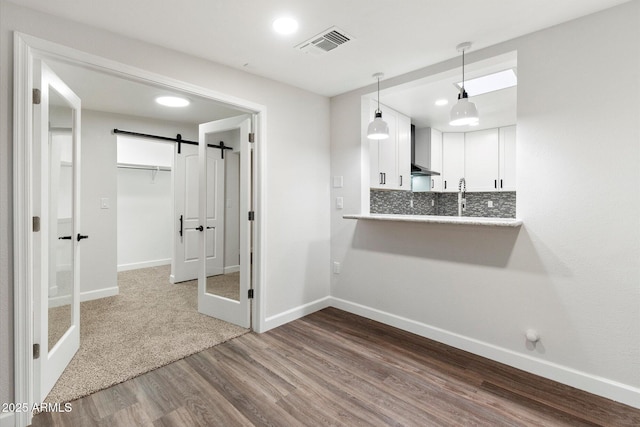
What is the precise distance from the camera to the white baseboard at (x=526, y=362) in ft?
6.26

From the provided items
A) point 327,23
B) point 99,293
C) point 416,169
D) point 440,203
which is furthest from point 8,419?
point 440,203

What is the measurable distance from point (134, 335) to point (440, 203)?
17.0 feet

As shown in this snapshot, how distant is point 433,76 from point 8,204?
3.25m

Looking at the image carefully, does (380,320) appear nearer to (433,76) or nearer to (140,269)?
(433,76)

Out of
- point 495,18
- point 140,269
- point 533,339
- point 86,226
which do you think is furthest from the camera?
point 140,269

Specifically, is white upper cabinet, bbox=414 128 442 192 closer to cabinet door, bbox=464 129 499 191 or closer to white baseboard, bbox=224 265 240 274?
cabinet door, bbox=464 129 499 191

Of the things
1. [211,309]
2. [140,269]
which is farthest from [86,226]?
[211,309]

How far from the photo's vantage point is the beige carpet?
2.16 metres

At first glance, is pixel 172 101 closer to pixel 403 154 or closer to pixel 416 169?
pixel 403 154

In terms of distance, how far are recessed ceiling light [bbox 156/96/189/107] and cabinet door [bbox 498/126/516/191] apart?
186 inches

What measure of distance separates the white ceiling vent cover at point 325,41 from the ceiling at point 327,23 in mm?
45

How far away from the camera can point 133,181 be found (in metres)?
5.68

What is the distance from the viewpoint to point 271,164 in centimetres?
302

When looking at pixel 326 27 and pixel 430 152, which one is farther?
pixel 430 152
